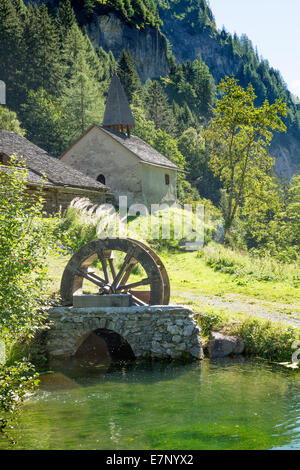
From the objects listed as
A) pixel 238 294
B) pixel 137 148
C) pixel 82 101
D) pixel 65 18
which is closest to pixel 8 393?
pixel 238 294

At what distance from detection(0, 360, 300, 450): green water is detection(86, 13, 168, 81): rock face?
234 ft

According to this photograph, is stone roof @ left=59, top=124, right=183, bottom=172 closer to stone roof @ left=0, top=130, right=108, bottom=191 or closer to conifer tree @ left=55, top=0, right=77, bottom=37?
stone roof @ left=0, top=130, right=108, bottom=191

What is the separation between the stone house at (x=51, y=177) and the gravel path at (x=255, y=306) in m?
9.86

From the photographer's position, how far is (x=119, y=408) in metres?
6.85

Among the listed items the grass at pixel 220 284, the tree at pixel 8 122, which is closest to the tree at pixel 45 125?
the tree at pixel 8 122

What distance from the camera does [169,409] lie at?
6773 millimetres

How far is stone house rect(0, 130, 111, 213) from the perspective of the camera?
2081 cm

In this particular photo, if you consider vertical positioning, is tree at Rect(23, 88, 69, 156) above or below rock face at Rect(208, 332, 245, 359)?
above

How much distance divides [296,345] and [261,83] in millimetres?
144348

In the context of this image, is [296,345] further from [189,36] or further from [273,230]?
[189,36]

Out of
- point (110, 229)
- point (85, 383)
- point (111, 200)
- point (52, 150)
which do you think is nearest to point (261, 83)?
point (52, 150)

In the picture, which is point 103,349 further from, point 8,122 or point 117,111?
point 8,122

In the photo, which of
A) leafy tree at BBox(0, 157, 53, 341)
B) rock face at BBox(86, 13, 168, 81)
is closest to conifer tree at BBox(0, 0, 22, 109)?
rock face at BBox(86, 13, 168, 81)

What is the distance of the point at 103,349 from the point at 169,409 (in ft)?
13.6
